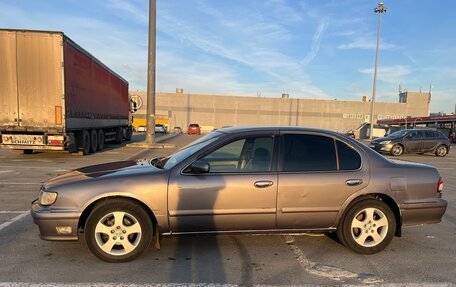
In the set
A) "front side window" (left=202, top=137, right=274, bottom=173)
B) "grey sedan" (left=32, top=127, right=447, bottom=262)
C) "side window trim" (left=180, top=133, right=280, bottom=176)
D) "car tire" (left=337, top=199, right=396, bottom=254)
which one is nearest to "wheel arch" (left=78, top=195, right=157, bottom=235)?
"grey sedan" (left=32, top=127, right=447, bottom=262)

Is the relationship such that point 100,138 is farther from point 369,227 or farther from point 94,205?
point 369,227

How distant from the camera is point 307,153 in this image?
13.0ft

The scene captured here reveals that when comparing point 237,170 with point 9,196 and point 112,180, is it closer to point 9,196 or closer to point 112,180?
point 112,180

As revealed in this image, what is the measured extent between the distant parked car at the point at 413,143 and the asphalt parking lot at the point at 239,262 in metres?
13.3

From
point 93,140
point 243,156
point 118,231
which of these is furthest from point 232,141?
point 93,140

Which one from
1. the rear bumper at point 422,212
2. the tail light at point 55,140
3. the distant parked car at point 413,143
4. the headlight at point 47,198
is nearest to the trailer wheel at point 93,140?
the tail light at point 55,140

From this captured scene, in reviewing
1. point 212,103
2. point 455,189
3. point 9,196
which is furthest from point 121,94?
point 212,103

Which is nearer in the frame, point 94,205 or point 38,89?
point 94,205

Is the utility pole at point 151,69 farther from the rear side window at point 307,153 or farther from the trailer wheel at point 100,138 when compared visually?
the rear side window at point 307,153

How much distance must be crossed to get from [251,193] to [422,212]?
86.6 inches

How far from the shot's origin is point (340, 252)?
4.01 metres

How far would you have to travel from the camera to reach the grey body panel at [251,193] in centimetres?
355

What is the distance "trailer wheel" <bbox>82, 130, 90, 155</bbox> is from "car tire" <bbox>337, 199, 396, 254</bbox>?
11.8 metres

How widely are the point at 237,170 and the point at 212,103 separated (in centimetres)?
7060
